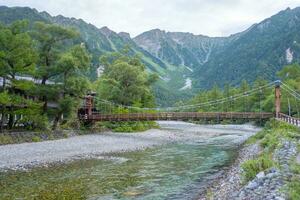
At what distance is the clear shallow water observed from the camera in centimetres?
1470

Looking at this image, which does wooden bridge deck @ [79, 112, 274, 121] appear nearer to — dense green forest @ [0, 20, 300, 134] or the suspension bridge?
the suspension bridge

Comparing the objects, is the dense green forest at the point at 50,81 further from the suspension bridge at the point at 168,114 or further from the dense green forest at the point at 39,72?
the suspension bridge at the point at 168,114

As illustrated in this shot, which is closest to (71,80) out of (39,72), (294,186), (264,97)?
(39,72)

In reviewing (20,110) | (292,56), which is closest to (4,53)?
(20,110)

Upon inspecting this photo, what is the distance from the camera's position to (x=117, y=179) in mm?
17797

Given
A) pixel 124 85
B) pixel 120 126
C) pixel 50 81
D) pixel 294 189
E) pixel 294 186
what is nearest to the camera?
pixel 294 189

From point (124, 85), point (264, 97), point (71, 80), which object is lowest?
point (71, 80)

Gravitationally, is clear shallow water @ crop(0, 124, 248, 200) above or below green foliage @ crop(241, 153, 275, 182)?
below

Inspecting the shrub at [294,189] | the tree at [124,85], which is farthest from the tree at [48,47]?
the shrub at [294,189]

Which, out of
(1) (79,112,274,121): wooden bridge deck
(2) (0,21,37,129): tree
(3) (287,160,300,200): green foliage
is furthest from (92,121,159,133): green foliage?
(3) (287,160,300,200): green foliage

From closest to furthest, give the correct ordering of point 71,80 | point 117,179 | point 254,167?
point 254,167, point 117,179, point 71,80

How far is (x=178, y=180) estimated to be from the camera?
17.7 metres

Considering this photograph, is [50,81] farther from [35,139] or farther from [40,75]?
[35,139]

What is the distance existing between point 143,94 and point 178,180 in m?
43.3
